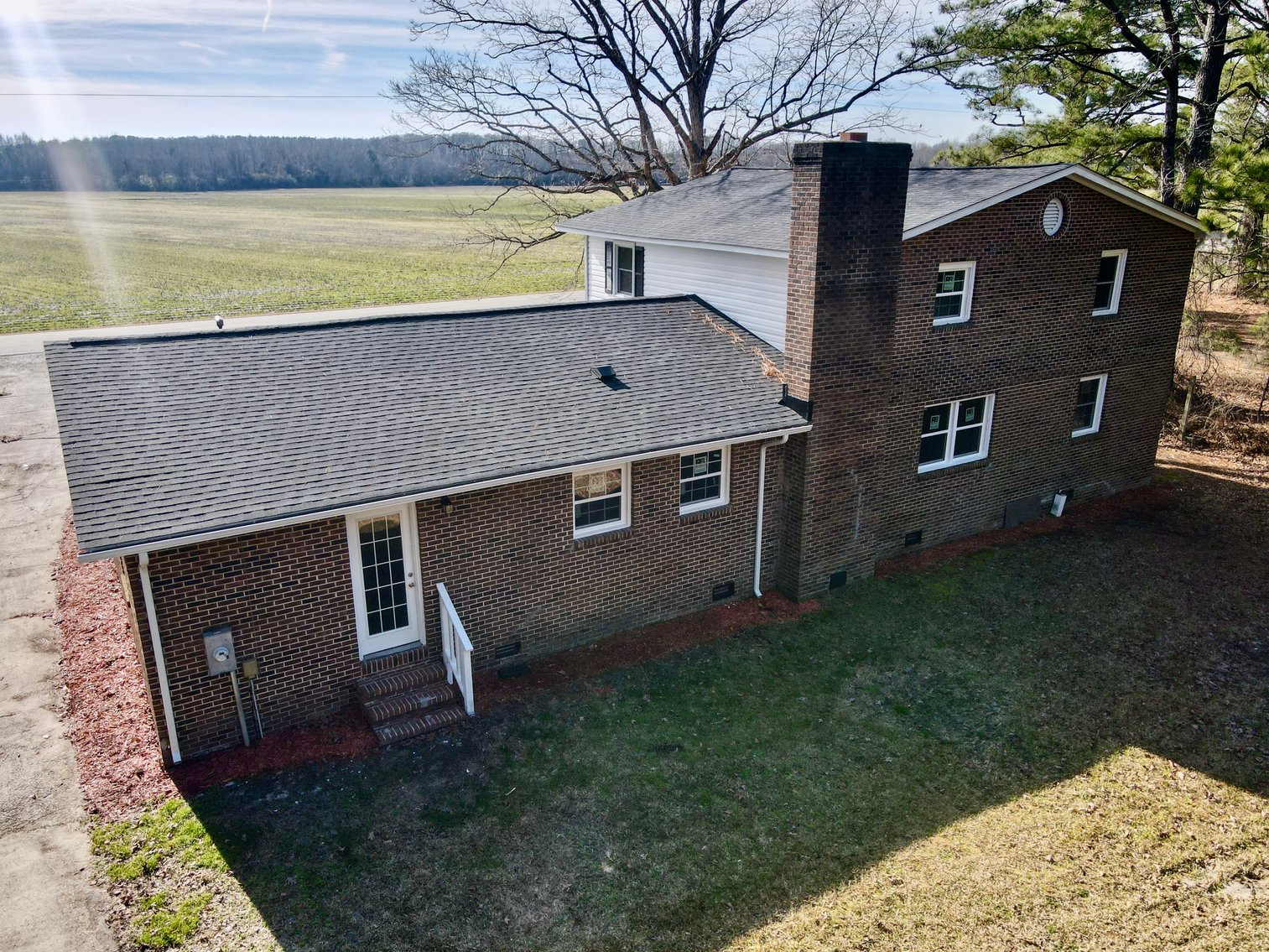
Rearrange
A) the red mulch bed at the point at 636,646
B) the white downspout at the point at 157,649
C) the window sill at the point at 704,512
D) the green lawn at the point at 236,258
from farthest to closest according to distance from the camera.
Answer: the green lawn at the point at 236,258 → the window sill at the point at 704,512 → the red mulch bed at the point at 636,646 → the white downspout at the point at 157,649

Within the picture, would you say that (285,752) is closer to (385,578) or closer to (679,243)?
(385,578)

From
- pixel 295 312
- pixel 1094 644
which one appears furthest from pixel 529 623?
pixel 295 312

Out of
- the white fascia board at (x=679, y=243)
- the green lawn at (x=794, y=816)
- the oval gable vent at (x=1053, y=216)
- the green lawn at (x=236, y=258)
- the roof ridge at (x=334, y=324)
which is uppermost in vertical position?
the oval gable vent at (x=1053, y=216)

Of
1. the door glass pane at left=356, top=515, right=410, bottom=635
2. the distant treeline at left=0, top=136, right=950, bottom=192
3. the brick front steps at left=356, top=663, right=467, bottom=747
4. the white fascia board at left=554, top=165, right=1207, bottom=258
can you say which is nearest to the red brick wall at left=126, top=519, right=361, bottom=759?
the door glass pane at left=356, top=515, right=410, bottom=635

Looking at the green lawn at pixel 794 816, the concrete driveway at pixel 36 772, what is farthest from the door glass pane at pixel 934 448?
the concrete driveway at pixel 36 772

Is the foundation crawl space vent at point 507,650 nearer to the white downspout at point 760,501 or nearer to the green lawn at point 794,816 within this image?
the green lawn at point 794,816

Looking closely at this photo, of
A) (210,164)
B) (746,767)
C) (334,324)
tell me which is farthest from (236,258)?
(210,164)
